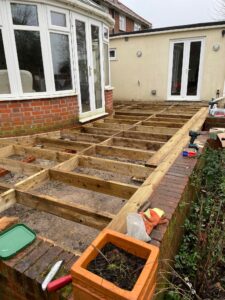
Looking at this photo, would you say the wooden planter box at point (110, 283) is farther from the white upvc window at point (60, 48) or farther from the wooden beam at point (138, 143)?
the white upvc window at point (60, 48)

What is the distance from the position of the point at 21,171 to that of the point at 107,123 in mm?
2731

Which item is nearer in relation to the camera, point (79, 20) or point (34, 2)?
point (34, 2)

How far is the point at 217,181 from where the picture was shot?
3297 millimetres

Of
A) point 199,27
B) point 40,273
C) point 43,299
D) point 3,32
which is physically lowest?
point 43,299

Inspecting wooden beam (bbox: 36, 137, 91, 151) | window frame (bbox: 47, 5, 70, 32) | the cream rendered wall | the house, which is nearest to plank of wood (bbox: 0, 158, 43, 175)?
wooden beam (bbox: 36, 137, 91, 151)

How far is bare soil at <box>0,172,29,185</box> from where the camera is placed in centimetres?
305

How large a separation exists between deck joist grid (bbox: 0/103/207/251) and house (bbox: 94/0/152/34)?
1231 centimetres

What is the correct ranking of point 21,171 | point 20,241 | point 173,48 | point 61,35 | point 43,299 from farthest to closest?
point 173,48
point 61,35
point 21,171
point 20,241
point 43,299

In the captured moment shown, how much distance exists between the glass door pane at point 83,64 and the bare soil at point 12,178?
105 inches

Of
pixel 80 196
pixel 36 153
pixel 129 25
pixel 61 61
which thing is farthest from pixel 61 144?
pixel 129 25

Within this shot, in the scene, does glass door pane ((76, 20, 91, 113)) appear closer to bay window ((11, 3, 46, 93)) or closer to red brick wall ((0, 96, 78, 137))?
red brick wall ((0, 96, 78, 137))

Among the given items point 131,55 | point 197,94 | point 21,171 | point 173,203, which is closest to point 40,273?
point 173,203

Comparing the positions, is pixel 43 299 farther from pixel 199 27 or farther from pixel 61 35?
pixel 199 27

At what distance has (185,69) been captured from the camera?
873cm
